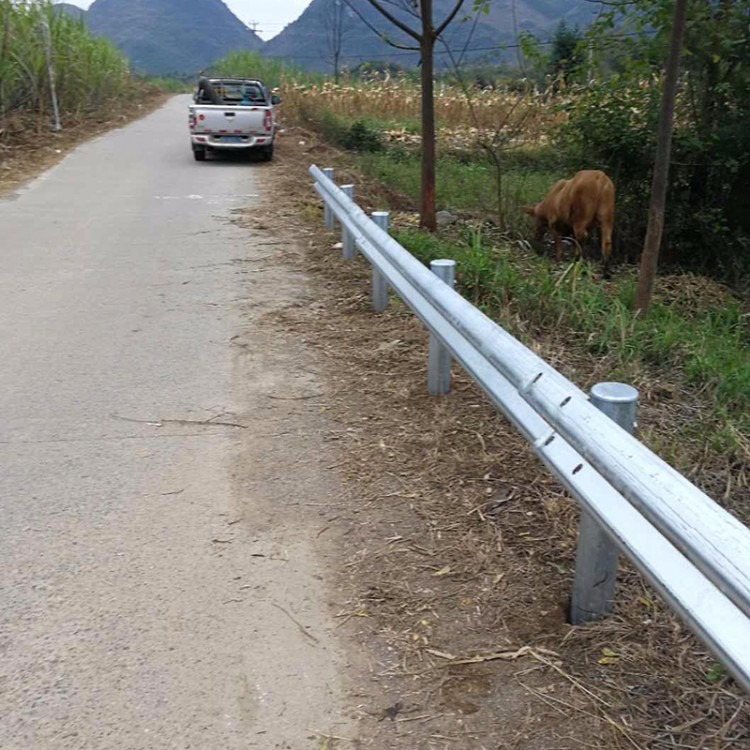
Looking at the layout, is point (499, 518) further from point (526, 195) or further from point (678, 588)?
point (526, 195)

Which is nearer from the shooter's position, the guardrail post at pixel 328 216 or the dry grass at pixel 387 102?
the guardrail post at pixel 328 216

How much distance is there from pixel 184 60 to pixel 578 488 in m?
151

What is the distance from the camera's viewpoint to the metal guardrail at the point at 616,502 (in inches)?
64.7

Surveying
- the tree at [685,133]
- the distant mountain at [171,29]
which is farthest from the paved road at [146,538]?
the distant mountain at [171,29]

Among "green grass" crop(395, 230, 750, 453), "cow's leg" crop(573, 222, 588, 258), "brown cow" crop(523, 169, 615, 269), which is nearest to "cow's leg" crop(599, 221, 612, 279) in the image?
"brown cow" crop(523, 169, 615, 269)

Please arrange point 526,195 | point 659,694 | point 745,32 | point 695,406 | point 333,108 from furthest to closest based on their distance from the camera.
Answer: point 333,108
point 526,195
point 745,32
point 695,406
point 659,694

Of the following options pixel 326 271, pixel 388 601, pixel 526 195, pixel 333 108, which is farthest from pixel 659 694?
pixel 333 108

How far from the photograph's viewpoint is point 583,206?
29.5ft

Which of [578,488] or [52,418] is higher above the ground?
[578,488]

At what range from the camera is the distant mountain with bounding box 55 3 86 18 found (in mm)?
20891

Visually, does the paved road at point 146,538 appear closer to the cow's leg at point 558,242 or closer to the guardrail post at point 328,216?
the guardrail post at point 328,216

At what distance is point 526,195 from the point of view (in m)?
12.5

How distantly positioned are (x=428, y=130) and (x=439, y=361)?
543 cm

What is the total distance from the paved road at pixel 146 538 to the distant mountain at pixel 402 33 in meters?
4.59
